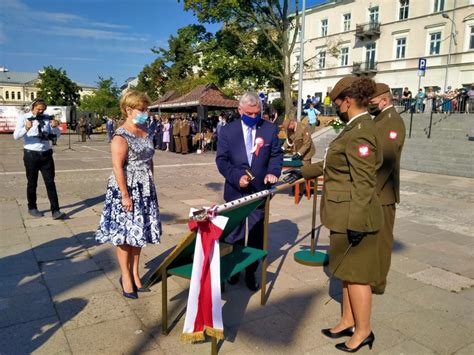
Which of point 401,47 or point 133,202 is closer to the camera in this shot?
point 133,202

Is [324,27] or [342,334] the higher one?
[324,27]

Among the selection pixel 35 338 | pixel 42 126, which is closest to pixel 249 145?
pixel 35 338

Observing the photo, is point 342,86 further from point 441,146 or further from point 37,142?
point 441,146

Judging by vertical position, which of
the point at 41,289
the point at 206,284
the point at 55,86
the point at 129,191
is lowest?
the point at 41,289

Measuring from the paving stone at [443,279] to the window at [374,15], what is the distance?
4110cm

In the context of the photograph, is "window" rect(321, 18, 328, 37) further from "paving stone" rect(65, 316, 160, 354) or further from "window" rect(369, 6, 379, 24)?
"paving stone" rect(65, 316, 160, 354)

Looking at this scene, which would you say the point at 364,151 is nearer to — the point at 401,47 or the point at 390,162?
the point at 390,162

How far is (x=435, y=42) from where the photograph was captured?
A: 116ft

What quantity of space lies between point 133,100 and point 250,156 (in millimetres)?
1201

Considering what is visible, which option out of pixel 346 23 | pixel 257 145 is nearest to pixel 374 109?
pixel 257 145

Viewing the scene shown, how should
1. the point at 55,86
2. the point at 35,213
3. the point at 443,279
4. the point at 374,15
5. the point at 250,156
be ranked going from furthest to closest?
the point at 55,86
the point at 374,15
the point at 35,213
the point at 443,279
the point at 250,156

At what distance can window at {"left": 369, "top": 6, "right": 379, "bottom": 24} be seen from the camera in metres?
40.0

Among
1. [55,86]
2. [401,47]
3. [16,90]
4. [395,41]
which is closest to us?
[401,47]

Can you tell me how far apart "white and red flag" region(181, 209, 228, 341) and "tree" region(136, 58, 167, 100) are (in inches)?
2418
